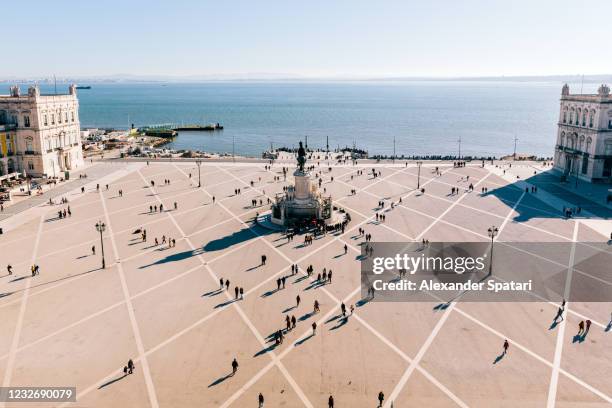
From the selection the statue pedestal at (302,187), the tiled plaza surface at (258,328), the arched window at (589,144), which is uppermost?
the arched window at (589,144)

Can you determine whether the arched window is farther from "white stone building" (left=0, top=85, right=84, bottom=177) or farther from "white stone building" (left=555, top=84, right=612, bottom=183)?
"white stone building" (left=0, top=85, right=84, bottom=177)

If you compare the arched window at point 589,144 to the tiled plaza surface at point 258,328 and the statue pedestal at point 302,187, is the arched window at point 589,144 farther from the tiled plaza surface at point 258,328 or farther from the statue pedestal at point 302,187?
the statue pedestal at point 302,187

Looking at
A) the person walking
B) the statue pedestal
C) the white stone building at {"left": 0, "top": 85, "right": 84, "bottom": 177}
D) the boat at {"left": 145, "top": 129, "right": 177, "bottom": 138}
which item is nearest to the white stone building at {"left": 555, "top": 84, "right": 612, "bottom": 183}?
the statue pedestal

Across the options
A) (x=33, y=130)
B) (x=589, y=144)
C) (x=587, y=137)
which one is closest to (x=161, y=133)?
(x=33, y=130)

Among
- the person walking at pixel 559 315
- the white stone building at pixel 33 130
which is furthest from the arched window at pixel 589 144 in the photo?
the white stone building at pixel 33 130

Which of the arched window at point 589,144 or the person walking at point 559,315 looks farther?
the arched window at point 589,144

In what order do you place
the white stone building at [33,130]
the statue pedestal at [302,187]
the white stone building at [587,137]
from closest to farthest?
the statue pedestal at [302,187], the white stone building at [587,137], the white stone building at [33,130]

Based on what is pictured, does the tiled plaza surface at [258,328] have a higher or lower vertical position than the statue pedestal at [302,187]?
lower
